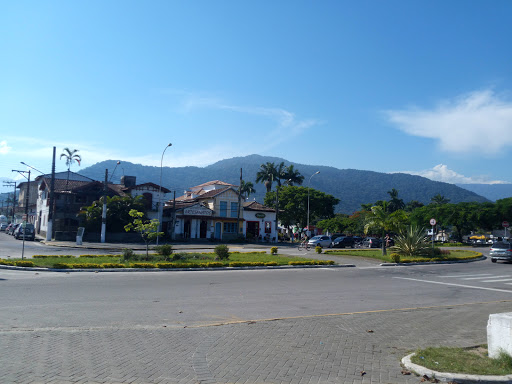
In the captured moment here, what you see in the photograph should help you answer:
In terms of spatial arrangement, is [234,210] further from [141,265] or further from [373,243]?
[141,265]

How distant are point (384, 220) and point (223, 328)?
1033 inches

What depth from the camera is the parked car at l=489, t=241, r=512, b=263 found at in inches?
1167

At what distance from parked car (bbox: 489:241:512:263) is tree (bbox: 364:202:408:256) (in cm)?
647

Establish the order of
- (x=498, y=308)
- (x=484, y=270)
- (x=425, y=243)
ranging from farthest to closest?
(x=425, y=243), (x=484, y=270), (x=498, y=308)

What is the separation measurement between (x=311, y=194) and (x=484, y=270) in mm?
46105

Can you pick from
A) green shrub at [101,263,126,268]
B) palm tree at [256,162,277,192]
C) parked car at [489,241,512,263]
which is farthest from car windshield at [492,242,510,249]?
palm tree at [256,162,277,192]

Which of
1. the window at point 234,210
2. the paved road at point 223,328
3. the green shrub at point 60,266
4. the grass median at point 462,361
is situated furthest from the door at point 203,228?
the grass median at point 462,361

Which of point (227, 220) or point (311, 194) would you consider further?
point (311, 194)

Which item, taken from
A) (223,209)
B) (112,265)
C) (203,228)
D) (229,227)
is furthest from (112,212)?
(112,265)

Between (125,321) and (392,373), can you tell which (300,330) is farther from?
(125,321)

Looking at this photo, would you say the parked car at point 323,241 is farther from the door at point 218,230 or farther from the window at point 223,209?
the window at point 223,209

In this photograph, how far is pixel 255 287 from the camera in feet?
49.1

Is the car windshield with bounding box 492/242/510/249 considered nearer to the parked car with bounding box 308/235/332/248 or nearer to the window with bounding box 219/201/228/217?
the parked car with bounding box 308/235/332/248

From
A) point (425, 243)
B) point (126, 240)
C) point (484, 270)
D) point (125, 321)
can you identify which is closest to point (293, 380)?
point (125, 321)
